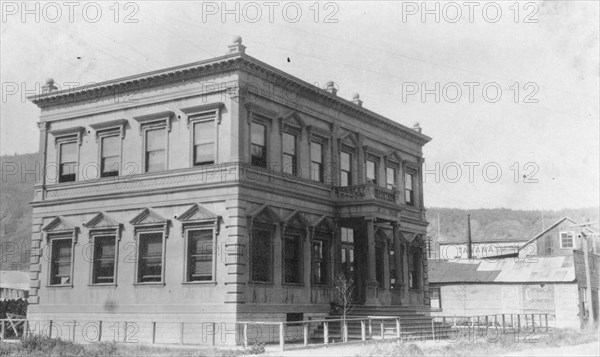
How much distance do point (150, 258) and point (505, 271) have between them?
29385 mm

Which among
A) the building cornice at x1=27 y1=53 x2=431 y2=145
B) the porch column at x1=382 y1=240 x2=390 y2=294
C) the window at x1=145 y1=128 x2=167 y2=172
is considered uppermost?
the building cornice at x1=27 y1=53 x2=431 y2=145

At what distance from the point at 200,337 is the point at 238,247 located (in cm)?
357

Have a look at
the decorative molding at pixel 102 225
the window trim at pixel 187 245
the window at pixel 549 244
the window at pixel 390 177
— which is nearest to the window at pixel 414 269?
the window at pixel 390 177

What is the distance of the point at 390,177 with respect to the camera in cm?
3897

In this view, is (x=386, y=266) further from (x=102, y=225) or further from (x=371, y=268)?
(x=102, y=225)

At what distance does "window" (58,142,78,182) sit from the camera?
103 feet

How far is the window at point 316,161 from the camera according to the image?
3200cm

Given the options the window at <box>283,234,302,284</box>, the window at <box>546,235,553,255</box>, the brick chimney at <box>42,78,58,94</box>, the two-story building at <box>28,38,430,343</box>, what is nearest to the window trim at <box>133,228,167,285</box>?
the two-story building at <box>28,38,430,343</box>

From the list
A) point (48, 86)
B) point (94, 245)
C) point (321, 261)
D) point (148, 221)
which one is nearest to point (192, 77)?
point (148, 221)

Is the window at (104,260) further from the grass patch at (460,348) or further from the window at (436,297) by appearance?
the window at (436,297)

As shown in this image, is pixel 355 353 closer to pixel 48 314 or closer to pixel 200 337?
pixel 200 337

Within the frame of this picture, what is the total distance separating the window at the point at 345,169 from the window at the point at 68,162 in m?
12.2

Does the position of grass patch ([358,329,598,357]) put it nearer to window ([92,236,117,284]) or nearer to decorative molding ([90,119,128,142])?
window ([92,236,117,284])

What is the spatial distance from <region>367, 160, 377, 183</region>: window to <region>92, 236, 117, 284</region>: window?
527 inches
